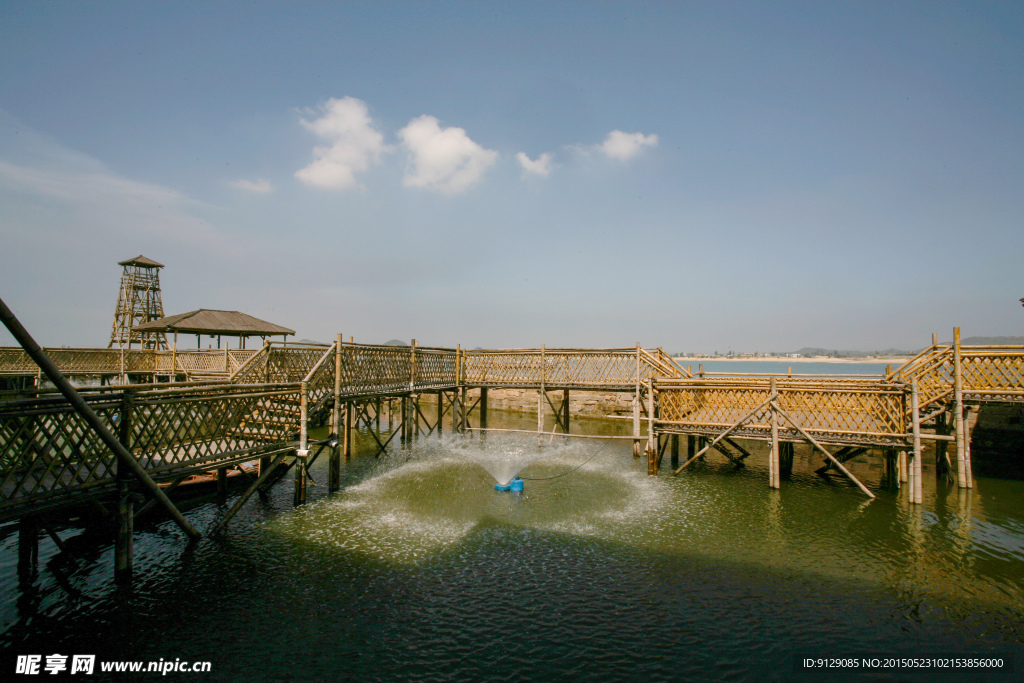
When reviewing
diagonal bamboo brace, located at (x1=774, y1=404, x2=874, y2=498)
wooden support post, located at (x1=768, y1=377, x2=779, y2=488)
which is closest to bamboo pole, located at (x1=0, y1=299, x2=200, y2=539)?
wooden support post, located at (x1=768, y1=377, x2=779, y2=488)

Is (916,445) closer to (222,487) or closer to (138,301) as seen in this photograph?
(222,487)

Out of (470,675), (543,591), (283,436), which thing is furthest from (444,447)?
(470,675)

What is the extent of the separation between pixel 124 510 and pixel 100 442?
1.49m

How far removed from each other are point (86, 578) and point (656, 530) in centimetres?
1246

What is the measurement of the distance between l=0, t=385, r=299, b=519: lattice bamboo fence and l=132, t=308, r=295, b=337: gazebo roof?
16.4m

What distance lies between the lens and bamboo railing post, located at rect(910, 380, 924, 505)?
539 inches

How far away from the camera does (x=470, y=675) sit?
20.8 ft

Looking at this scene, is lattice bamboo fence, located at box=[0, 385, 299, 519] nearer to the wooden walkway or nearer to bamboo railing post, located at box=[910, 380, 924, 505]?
the wooden walkway

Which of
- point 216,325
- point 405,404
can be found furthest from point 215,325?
point 405,404

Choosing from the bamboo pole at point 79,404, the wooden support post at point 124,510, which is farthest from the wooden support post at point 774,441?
the wooden support post at point 124,510

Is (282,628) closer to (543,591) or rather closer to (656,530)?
(543,591)

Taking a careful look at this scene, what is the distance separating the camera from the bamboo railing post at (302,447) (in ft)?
41.8

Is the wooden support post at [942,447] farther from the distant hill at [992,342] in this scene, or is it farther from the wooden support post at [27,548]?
the wooden support post at [27,548]

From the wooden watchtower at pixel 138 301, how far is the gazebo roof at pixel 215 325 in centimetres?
2365
